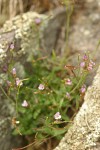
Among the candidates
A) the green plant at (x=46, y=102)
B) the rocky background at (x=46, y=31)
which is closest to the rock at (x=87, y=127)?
the green plant at (x=46, y=102)

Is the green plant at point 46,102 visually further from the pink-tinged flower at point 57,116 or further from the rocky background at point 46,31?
the rocky background at point 46,31

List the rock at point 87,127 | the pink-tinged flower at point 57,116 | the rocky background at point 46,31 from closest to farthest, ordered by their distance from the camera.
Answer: the rock at point 87,127
the pink-tinged flower at point 57,116
the rocky background at point 46,31

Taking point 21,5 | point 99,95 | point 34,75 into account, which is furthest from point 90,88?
point 21,5

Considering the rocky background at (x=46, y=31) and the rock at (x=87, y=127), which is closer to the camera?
the rock at (x=87, y=127)

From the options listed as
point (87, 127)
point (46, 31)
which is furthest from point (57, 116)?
point (46, 31)

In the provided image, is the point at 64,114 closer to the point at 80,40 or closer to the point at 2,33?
the point at 2,33

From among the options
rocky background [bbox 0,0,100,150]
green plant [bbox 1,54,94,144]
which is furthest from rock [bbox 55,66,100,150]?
rocky background [bbox 0,0,100,150]

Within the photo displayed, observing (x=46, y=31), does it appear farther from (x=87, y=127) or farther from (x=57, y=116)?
(x=87, y=127)

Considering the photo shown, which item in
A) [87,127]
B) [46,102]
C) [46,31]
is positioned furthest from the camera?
[46,31]
